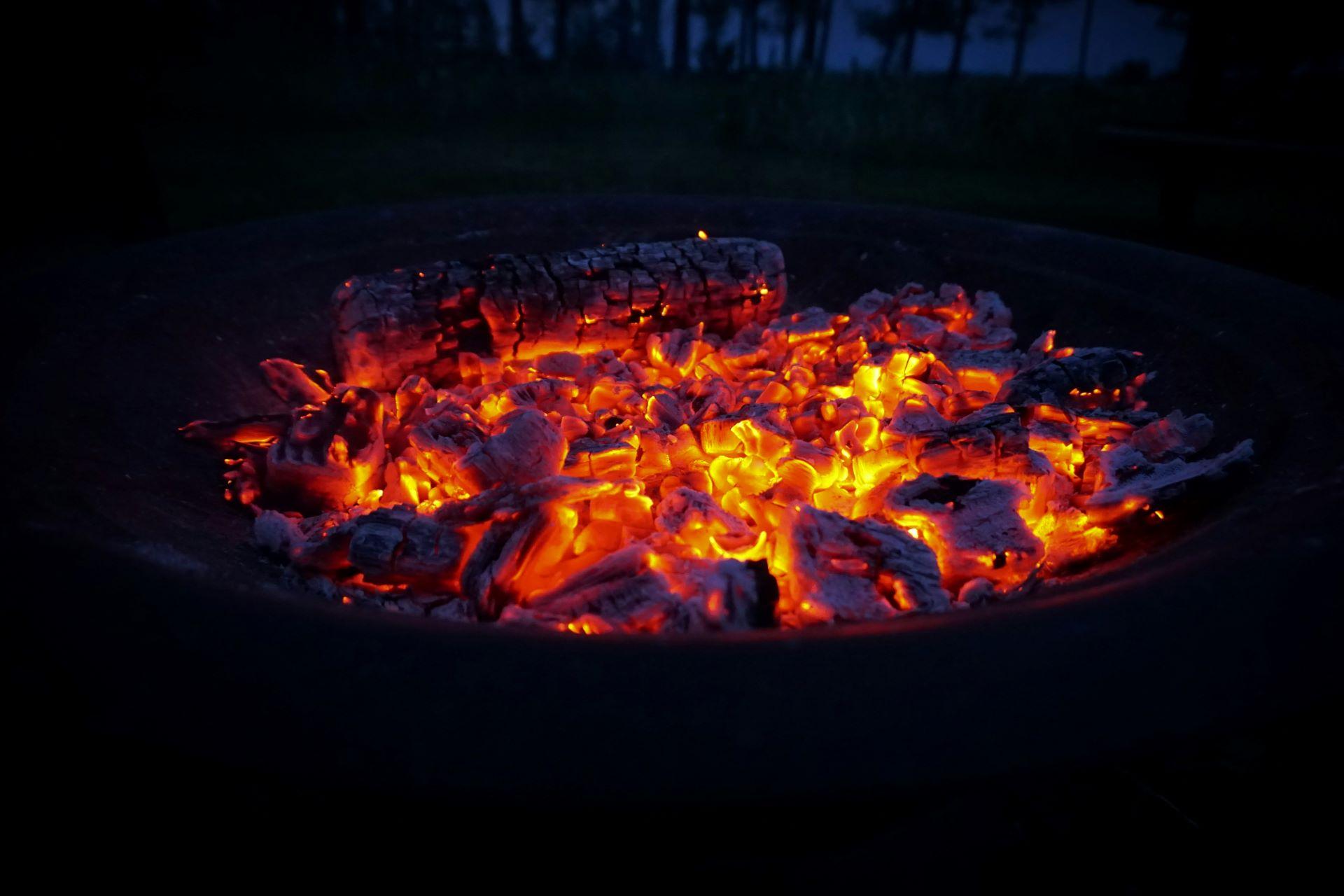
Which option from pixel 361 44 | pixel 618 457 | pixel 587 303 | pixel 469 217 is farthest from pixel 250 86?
pixel 618 457

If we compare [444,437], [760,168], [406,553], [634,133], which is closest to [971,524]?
[406,553]

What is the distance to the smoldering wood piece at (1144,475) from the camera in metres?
1.20

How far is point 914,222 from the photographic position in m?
2.35

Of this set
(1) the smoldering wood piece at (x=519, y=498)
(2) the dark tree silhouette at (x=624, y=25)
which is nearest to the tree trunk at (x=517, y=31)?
(2) the dark tree silhouette at (x=624, y=25)

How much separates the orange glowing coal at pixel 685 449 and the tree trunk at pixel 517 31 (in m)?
13.6

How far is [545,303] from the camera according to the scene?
76.9 inches

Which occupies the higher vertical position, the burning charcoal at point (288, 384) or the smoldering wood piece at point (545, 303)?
the smoldering wood piece at point (545, 303)

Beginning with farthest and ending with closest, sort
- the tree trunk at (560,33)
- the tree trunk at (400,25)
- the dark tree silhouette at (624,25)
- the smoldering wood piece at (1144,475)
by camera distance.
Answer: the dark tree silhouette at (624,25) < the tree trunk at (560,33) < the tree trunk at (400,25) < the smoldering wood piece at (1144,475)

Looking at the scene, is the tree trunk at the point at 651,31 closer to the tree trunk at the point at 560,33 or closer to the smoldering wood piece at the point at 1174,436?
the tree trunk at the point at 560,33

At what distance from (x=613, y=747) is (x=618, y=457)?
87 centimetres

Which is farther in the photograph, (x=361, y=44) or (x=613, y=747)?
(x=361, y=44)

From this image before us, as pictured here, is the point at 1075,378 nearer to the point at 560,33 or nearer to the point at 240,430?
the point at 240,430

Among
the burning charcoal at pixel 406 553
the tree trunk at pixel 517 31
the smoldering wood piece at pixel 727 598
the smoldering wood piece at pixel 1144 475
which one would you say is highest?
the tree trunk at pixel 517 31

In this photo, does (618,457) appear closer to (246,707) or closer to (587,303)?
(587,303)
